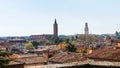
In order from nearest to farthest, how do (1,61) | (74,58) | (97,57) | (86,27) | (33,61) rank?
(1,61), (97,57), (74,58), (33,61), (86,27)

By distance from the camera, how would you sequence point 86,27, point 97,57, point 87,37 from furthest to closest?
point 86,27 → point 87,37 → point 97,57

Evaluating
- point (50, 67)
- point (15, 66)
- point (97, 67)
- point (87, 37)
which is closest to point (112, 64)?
point (97, 67)

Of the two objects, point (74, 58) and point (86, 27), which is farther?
point (86, 27)

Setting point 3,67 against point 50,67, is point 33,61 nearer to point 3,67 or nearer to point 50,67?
point 3,67

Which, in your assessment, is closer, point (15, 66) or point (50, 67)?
point (50, 67)

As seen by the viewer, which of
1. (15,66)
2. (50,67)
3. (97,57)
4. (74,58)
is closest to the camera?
(50,67)

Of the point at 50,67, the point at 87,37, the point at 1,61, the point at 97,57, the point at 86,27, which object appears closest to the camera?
the point at 50,67

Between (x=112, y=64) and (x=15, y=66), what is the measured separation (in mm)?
A: 25752

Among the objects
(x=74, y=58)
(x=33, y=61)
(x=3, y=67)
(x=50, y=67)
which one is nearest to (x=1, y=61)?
(x=3, y=67)

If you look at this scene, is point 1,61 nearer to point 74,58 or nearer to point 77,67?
point 77,67

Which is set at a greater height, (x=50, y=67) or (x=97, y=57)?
(x=50, y=67)

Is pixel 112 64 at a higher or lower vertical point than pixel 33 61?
higher

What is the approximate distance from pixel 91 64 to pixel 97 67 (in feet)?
0.36

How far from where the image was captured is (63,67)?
4.70m
